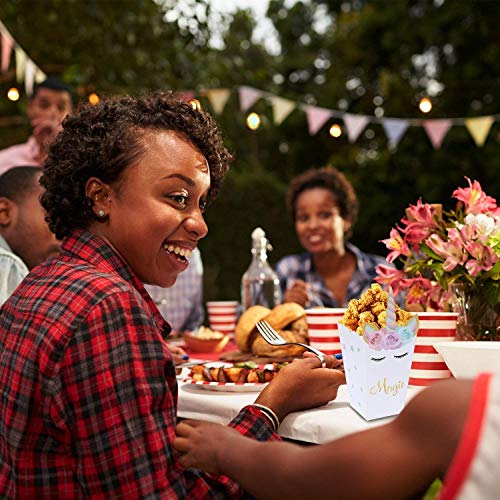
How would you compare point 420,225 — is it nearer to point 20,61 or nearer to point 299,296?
point 299,296

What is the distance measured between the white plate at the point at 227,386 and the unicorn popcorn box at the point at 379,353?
13.7 inches

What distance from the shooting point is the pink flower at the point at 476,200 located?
6.51 ft

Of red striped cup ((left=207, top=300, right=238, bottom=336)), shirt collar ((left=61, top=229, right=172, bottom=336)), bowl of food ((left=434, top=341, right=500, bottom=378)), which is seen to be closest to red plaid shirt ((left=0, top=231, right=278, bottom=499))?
shirt collar ((left=61, top=229, right=172, bottom=336))

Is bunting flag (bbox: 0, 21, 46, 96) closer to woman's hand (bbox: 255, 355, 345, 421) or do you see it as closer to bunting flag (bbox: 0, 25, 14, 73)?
bunting flag (bbox: 0, 25, 14, 73)

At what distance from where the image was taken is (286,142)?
1341 cm

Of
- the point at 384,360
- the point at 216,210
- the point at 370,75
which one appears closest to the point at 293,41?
the point at 370,75

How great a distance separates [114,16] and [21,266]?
5345 mm

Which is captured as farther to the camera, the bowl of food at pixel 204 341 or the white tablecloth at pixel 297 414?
the bowl of food at pixel 204 341

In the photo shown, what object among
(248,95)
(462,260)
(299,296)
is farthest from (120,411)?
(248,95)

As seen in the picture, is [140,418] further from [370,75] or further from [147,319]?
[370,75]

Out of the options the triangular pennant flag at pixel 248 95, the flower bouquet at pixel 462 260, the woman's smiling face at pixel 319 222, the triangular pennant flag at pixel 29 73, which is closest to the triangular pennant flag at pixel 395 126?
the triangular pennant flag at pixel 248 95

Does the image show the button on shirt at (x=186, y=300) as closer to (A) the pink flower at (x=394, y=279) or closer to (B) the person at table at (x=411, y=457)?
(A) the pink flower at (x=394, y=279)

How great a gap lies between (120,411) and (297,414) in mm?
461

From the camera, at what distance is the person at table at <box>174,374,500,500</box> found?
0.85 meters
